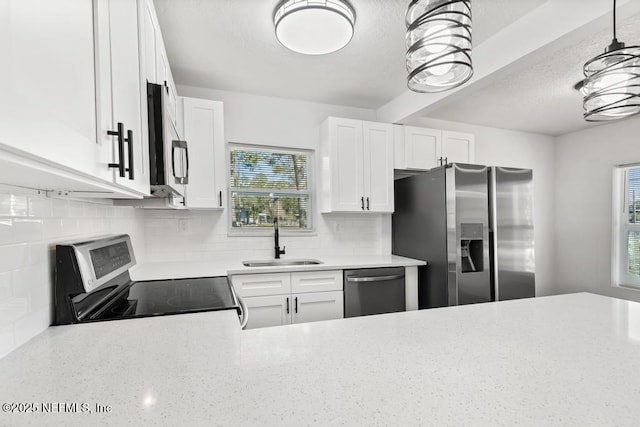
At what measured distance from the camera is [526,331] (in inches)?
38.6

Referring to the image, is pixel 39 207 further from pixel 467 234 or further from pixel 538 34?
pixel 467 234

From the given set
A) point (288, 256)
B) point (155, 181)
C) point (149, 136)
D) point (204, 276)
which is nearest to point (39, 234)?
point (155, 181)

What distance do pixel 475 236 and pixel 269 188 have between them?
199cm

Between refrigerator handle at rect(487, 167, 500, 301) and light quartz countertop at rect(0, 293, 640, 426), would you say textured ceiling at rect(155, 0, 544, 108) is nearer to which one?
refrigerator handle at rect(487, 167, 500, 301)

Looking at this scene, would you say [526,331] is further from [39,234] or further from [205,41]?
[205,41]

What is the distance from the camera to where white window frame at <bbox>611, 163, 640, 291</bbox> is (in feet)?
12.4

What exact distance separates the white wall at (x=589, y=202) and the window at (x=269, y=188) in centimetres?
378

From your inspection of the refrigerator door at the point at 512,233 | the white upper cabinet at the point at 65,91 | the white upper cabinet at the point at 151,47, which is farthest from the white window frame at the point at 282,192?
the white upper cabinet at the point at 65,91

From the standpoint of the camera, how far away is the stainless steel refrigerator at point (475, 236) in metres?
2.63

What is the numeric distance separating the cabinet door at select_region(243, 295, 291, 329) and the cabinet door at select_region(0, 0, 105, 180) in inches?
68.9

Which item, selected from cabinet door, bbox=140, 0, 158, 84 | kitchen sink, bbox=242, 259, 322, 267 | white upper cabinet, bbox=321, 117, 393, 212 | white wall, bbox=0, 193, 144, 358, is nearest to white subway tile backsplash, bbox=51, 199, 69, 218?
white wall, bbox=0, 193, 144, 358

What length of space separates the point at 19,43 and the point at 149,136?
0.88 m

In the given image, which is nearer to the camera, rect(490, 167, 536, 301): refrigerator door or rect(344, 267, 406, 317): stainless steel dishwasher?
rect(344, 267, 406, 317): stainless steel dishwasher

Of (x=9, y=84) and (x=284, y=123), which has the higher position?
(x=284, y=123)
